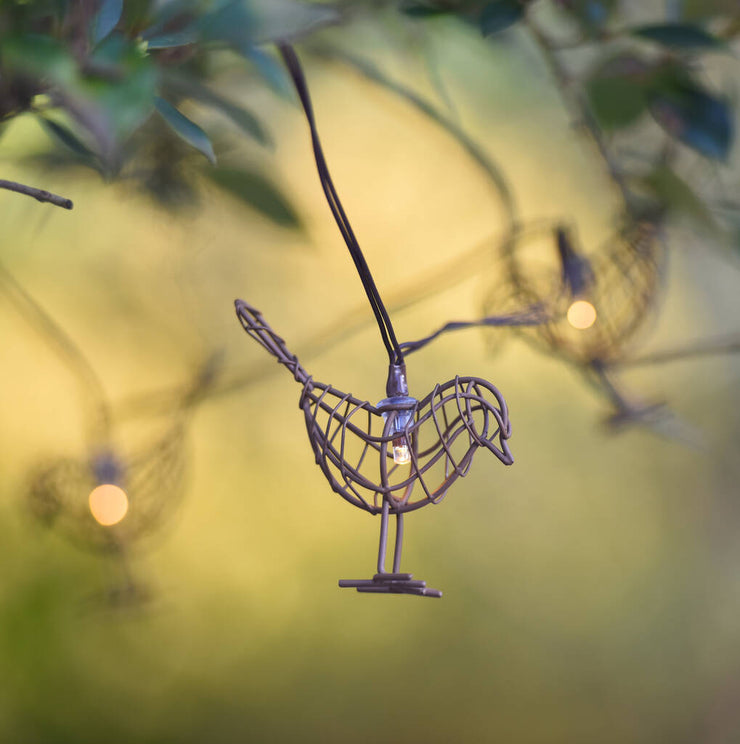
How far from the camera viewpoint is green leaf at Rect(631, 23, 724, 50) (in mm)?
A: 727

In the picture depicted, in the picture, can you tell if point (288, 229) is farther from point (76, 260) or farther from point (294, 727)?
point (294, 727)

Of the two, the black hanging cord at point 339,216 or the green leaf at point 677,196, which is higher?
the green leaf at point 677,196

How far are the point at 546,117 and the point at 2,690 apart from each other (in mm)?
1311

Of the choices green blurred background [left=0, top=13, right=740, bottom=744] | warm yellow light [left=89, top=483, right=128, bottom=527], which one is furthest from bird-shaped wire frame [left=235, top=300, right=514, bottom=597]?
green blurred background [left=0, top=13, right=740, bottom=744]

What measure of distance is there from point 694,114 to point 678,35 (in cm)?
9

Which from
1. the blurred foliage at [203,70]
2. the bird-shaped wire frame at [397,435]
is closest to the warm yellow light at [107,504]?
the blurred foliage at [203,70]

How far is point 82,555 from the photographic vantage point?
132cm

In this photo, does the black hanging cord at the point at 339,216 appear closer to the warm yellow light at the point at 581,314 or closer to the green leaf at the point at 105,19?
the green leaf at the point at 105,19

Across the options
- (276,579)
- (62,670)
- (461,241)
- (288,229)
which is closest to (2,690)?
(62,670)

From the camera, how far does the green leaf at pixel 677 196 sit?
0.81 metres

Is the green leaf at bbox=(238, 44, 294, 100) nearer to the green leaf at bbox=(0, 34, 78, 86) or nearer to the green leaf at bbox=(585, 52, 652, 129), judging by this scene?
the green leaf at bbox=(0, 34, 78, 86)

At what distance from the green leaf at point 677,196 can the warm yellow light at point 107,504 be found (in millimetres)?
660

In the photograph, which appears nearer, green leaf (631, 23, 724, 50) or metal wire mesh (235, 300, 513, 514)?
metal wire mesh (235, 300, 513, 514)

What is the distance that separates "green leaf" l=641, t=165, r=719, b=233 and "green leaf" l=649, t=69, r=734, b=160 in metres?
0.04
